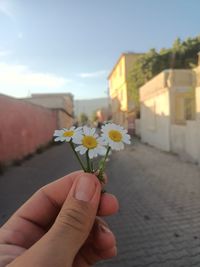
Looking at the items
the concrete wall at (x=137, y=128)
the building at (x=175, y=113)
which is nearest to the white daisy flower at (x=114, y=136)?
the building at (x=175, y=113)

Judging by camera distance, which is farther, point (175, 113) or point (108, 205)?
point (175, 113)

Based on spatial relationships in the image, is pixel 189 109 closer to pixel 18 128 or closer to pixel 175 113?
pixel 175 113

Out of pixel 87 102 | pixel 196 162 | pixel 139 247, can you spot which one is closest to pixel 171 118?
pixel 196 162

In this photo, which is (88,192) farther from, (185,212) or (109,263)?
(185,212)

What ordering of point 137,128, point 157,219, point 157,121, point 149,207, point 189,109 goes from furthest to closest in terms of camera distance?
point 137,128 < point 157,121 < point 189,109 < point 149,207 < point 157,219

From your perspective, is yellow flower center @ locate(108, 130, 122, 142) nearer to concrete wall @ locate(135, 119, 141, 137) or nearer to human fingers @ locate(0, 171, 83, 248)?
human fingers @ locate(0, 171, 83, 248)

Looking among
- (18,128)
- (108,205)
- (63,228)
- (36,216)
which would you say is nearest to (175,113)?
(18,128)

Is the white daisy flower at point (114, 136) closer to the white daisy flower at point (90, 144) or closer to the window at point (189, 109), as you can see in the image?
the white daisy flower at point (90, 144)

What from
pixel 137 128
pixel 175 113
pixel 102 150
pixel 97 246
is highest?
pixel 175 113
